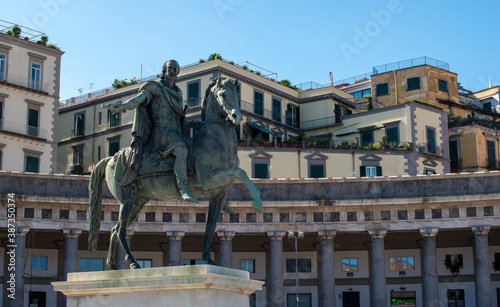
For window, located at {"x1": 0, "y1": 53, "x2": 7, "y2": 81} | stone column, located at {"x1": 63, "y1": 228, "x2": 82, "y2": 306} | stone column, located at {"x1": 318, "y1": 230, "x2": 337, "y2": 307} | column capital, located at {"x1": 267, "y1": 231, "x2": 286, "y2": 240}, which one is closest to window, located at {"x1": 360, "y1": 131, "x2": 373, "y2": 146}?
stone column, located at {"x1": 318, "y1": 230, "x2": 337, "y2": 307}

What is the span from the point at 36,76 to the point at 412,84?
36582mm

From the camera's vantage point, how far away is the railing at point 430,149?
71.0 meters

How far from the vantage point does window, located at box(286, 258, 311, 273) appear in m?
59.8

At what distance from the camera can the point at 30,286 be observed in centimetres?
5566

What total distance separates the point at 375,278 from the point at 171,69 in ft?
115

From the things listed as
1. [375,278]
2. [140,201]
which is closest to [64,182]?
[375,278]

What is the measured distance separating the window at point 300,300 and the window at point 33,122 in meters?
23.0

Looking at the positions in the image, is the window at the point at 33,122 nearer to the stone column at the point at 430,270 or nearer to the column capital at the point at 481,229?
the stone column at the point at 430,270

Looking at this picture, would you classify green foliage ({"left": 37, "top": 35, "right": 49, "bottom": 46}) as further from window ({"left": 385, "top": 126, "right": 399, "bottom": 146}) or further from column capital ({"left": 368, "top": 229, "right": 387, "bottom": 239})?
column capital ({"left": 368, "top": 229, "right": 387, "bottom": 239})

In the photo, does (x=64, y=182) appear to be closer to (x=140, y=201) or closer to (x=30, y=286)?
(x=30, y=286)

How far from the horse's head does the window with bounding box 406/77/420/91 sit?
209 ft

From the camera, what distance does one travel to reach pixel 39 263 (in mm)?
56469

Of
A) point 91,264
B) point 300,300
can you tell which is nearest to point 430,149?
point 300,300

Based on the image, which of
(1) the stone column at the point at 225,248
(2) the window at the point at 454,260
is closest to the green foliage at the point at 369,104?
(2) the window at the point at 454,260
